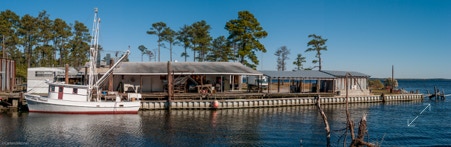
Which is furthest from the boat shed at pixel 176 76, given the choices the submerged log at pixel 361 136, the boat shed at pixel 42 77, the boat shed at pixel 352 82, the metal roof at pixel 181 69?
the submerged log at pixel 361 136

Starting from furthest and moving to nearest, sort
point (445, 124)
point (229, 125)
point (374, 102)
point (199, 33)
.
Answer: point (199, 33) → point (374, 102) → point (445, 124) → point (229, 125)

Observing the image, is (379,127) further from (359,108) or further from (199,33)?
(199,33)

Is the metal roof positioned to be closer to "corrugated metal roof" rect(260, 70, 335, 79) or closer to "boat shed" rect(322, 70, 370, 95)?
"corrugated metal roof" rect(260, 70, 335, 79)

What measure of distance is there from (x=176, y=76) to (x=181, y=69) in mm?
1235

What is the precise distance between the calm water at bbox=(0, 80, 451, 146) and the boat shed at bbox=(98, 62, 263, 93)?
5678mm

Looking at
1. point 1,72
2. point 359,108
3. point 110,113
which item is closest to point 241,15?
point 359,108

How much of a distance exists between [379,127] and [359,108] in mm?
15631

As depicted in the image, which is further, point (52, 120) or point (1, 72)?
point (1, 72)

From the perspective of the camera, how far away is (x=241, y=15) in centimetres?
6100

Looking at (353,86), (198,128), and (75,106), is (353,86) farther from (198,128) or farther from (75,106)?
(75,106)

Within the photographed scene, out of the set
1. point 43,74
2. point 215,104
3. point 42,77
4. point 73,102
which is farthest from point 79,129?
point 42,77

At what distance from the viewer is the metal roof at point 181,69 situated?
4334 cm

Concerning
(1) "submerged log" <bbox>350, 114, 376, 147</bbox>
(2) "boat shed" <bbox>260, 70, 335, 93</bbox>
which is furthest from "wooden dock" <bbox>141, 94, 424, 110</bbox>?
(1) "submerged log" <bbox>350, 114, 376, 147</bbox>

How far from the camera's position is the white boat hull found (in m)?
35.7
